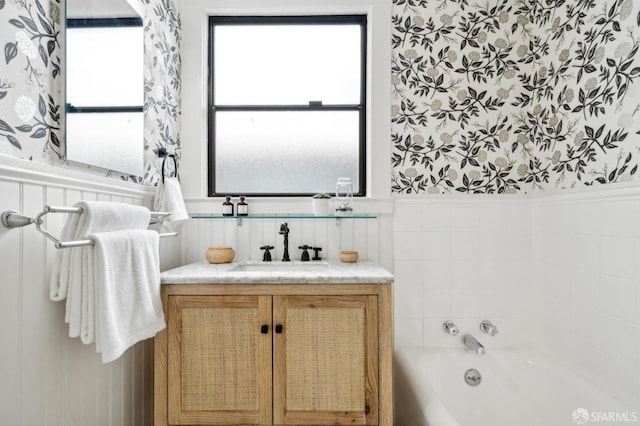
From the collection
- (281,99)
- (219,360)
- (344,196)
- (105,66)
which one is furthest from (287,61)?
(219,360)

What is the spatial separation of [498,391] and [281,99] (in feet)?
6.49

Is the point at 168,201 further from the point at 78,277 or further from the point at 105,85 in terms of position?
the point at 78,277

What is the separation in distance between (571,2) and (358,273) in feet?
5.54

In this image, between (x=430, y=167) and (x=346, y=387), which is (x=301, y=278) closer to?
(x=346, y=387)

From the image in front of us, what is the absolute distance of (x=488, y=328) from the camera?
5.85 ft

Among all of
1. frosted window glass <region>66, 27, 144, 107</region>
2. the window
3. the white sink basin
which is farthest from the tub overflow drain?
frosted window glass <region>66, 27, 144, 107</region>

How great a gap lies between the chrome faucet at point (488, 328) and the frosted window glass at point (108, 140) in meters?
1.91

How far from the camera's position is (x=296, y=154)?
2043 mm

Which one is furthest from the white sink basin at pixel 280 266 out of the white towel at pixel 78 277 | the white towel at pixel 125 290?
the white towel at pixel 78 277

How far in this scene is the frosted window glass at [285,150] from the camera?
203cm

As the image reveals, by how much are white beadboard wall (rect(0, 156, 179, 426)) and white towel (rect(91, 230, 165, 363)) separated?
149 millimetres

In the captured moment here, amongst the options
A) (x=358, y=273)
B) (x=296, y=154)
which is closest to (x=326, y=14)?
(x=296, y=154)

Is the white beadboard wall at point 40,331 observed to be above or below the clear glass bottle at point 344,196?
below

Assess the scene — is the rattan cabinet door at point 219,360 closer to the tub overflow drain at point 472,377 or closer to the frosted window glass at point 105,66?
the frosted window glass at point 105,66
